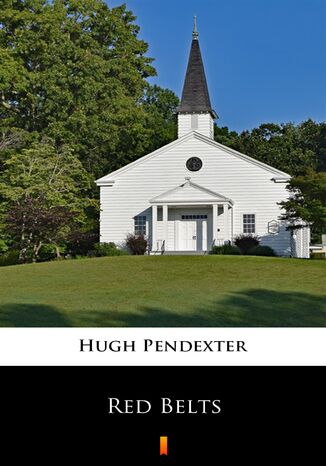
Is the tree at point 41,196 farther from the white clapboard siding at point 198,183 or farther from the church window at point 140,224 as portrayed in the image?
the church window at point 140,224

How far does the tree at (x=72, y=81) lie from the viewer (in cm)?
3331

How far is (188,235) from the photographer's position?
29.6m

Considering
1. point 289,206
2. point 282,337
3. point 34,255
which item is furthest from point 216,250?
point 282,337

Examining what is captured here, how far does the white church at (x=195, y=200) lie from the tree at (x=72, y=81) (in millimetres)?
4016

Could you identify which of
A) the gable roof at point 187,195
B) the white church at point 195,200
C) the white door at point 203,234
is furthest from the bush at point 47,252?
the white door at point 203,234

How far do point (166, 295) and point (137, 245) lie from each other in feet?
54.1

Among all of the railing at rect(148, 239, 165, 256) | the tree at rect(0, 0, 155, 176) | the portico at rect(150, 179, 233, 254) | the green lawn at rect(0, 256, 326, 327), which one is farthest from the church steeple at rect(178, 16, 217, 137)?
the green lawn at rect(0, 256, 326, 327)

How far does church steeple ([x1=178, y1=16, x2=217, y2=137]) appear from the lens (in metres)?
33.6

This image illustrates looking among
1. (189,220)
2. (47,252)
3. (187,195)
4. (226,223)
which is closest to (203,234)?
(189,220)

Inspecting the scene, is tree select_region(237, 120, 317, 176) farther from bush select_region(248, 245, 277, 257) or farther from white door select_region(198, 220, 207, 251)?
bush select_region(248, 245, 277, 257)

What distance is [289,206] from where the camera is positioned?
25250 millimetres
